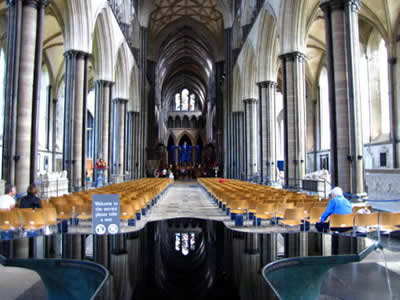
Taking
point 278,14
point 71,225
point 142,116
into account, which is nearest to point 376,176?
point 278,14

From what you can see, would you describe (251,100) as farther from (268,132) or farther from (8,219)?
(8,219)

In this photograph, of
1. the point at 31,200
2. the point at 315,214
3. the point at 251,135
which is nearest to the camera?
the point at 31,200

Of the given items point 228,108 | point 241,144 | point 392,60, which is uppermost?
point 392,60

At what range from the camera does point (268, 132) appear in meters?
20.2

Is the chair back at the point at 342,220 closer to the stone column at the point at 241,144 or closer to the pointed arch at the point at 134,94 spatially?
the stone column at the point at 241,144

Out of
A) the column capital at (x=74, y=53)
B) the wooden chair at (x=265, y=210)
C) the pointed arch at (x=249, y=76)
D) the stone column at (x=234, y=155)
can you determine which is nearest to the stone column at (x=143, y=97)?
the stone column at (x=234, y=155)

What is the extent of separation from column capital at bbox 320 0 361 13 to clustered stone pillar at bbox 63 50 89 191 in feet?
34.1

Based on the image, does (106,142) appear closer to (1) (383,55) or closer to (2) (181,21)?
(1) (383,55)

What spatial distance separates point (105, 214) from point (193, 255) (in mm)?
1805

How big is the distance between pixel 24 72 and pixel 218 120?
27371 millimetres

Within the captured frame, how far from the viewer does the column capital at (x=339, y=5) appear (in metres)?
10.4

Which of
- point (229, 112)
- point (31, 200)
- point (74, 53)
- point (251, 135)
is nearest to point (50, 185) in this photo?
point (31, 200)

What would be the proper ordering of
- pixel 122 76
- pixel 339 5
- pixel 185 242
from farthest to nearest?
pixel 122 76, pixel 339 5, pixel 185 242

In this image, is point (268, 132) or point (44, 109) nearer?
point (268, 132)
